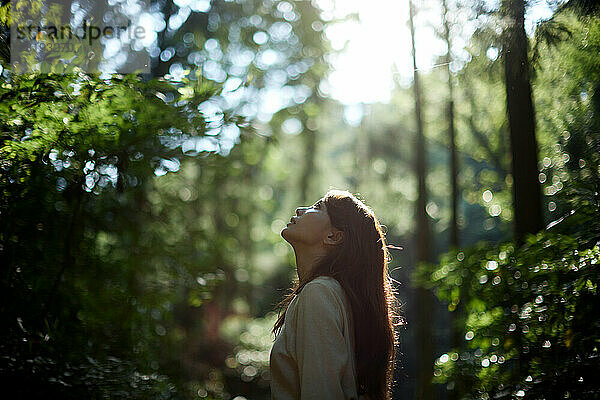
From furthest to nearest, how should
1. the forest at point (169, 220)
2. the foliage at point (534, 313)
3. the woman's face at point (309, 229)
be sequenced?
the forest at point (169, 220), the foliage at point (534, 313), the woman's face at point (309, 229)

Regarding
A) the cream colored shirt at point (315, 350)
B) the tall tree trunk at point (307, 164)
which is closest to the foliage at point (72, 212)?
the cream colored shirt at point (315, 350)

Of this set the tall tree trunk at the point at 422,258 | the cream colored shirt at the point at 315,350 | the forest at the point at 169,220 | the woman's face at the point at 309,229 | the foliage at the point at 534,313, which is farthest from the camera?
the tall tree trunk at the point at 422,258

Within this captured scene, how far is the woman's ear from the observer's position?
2.99 metres

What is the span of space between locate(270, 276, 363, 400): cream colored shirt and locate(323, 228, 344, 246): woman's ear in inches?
10.8

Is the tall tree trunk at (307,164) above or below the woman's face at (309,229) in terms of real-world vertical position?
above

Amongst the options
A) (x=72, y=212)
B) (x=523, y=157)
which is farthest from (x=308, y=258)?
(x=523, y=157)

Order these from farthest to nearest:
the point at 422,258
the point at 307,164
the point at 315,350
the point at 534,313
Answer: the point at 307,164 → the point at 422,258 → the point at 534,313 → the point at 315,350

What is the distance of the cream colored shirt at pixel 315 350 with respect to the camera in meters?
2.45

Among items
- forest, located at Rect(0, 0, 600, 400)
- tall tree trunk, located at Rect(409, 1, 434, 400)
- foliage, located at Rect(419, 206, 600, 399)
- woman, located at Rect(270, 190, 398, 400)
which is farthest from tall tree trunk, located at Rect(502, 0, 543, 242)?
tall tree trunk, located at Rect(409, 1, 434, 400)

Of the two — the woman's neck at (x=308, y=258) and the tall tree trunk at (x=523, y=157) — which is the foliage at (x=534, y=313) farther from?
the woman's neck at (x=308, y=258)

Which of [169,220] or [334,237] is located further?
[169,220]

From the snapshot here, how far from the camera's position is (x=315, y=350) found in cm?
249

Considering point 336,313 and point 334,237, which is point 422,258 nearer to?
point 334,237

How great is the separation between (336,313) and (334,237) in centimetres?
51
